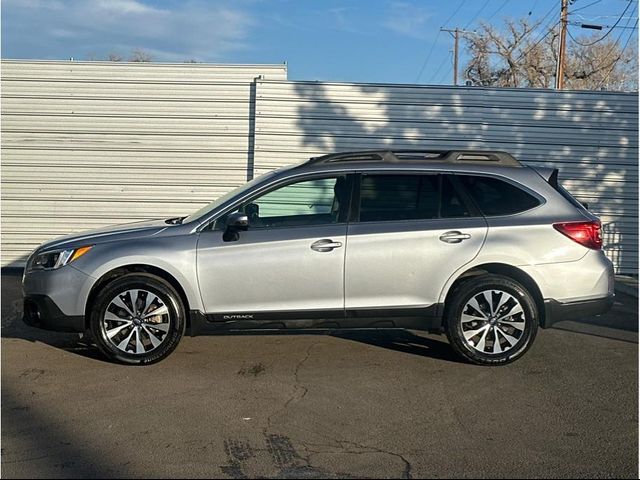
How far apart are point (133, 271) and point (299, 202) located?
164 centimetres

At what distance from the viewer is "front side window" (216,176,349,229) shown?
6121 mm

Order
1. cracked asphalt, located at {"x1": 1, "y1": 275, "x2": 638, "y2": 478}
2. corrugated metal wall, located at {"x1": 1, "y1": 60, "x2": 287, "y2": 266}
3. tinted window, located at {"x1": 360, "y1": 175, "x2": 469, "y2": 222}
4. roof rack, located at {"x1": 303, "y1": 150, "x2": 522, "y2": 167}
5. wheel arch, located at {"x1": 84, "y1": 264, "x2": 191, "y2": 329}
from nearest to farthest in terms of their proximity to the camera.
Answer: cracked asphalt, located at {"x1": 1, "y1": 275, "x2": 638, "y2": 478} < wheel arch, located at {"x1": 84, "y1": 264, "x2": 191, "y2": 329} < tinted window, located at {"x1": 360, "y1": 175, "x2": 469, "y2": 222} < roof rack, located at {"x1": 303, "y1": 150, "x2": 522, "y2": 167} < corrugated metal wall, located at {"x1": 1, "y1": 60, "x2": 287, "y2": 266}

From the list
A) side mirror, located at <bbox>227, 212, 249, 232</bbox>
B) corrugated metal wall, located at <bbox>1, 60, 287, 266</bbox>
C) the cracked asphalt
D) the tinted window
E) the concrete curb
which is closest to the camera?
the cracked asphalt

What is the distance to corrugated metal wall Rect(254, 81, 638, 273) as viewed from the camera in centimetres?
1160

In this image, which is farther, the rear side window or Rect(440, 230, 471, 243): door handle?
the rear side window

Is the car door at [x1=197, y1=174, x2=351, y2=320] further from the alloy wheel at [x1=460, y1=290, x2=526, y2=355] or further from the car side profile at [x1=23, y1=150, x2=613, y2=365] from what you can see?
the alloy wheel at [x1=460, y1=290, x2=526, y2=355]

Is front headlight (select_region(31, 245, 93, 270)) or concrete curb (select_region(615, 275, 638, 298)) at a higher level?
front headlight (select_region(31, 245, 93, 270))

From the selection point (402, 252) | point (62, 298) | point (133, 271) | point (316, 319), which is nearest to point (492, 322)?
point (402, 252)

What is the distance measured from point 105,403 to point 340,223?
7.98 ft

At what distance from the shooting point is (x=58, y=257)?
6023 mm

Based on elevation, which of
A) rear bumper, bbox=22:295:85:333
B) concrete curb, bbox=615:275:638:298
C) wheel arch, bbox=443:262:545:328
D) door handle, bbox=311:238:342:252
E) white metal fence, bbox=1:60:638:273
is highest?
white metal fence, bbox=1:60:638:273

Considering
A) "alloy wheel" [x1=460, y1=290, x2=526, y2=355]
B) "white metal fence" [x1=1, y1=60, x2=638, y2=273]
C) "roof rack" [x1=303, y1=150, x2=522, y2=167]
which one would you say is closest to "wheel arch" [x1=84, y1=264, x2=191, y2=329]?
"roof rack" [x1=303, y1=150, x2=522, y2=167]

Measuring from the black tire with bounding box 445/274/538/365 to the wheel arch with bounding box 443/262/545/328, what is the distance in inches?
2.8

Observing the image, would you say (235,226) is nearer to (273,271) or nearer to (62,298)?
(273,271)
